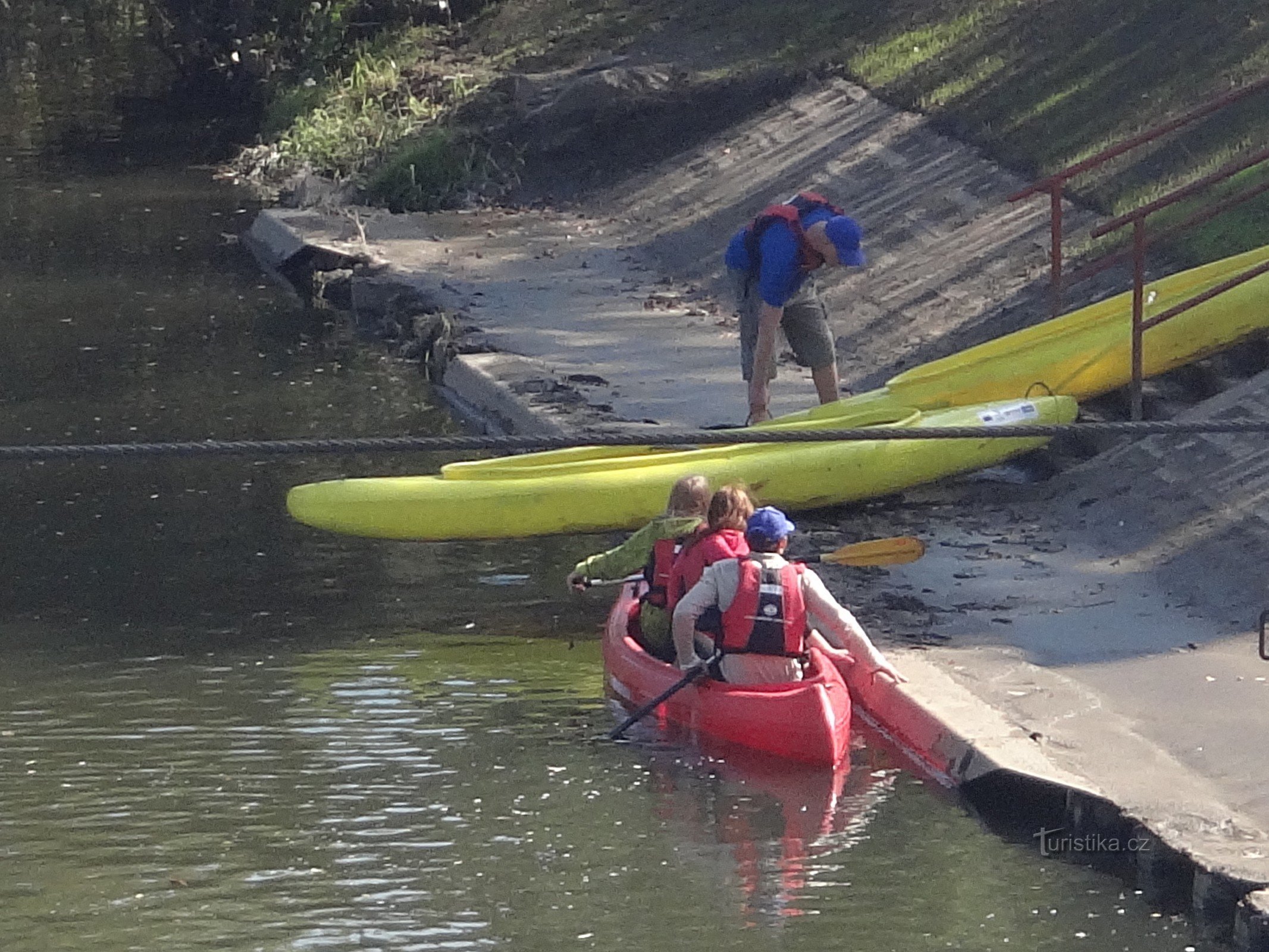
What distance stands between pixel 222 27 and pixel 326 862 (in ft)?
82.6

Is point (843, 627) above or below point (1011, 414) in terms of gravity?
below

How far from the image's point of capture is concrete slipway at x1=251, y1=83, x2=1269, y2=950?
753 cm

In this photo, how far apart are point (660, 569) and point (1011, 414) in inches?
121

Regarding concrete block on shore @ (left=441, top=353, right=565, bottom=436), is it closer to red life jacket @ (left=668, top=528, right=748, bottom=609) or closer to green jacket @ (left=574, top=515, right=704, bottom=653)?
green jacket @ (left=574, top=515, right=704, bottom=653)

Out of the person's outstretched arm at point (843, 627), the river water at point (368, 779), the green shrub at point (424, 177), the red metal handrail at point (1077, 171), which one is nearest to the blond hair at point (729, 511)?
the person's outstretched arm at point (843, 627)

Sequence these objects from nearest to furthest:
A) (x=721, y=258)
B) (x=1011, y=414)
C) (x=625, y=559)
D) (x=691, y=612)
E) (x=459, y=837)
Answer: (x=459, y=837) → (x=691, y=612) → (x=625, y=559) → (x=1011, y=414) → (x=721, y=258)

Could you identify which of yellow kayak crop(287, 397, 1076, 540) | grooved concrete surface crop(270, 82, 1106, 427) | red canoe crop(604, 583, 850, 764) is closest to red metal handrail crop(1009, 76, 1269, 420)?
yellow kayak crop(287, 397, 1076, 540)

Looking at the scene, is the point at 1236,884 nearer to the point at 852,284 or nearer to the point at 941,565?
the point at 941,565

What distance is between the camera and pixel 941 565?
1023 cm

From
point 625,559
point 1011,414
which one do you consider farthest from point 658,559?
point 1011,414

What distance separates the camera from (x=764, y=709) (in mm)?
8211

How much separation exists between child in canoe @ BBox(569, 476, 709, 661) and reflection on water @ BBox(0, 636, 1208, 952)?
414 millimetres

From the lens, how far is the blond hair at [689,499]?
8.87 metres

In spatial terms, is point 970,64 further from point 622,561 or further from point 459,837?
point 459,837
